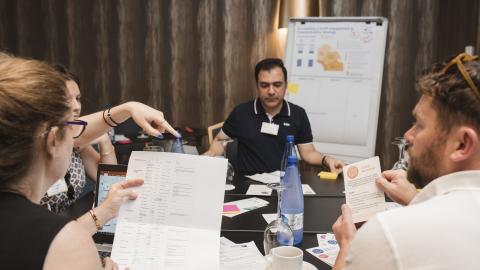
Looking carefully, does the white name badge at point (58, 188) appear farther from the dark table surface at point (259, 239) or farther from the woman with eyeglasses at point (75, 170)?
the dark table surface at point (259, 239)

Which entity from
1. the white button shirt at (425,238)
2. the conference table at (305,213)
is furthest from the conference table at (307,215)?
the white button shirt at (425,238)

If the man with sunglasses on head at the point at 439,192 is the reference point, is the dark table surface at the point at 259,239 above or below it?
below

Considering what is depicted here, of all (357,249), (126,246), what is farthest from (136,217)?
(357,249)

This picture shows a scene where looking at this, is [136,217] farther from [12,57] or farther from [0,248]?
[12,57]

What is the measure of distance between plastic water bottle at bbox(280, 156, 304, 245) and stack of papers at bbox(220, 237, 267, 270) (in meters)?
0.16

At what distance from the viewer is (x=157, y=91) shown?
5.14 metres

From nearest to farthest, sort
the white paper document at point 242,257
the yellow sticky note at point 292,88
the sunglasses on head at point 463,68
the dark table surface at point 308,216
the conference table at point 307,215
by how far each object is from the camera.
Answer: the sunglasses on head at point 463,68 → the white paper document at point 242,257 → the conference table at point 307,215 → the dark table surface at point 308,216 → the yellow sticky note at point 292,88

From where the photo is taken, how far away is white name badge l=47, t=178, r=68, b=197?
1930 mm

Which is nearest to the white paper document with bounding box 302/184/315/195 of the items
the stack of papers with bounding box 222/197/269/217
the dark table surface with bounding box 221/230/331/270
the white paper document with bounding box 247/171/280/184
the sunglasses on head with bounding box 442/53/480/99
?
the white paper document with bounding box 247/171/280/184

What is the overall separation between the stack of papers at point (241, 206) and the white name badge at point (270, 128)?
109cm

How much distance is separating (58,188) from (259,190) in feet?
3.30

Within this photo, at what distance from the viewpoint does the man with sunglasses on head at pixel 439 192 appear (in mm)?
793

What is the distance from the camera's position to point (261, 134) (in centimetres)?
319

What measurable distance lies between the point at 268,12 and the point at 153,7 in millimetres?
1383
